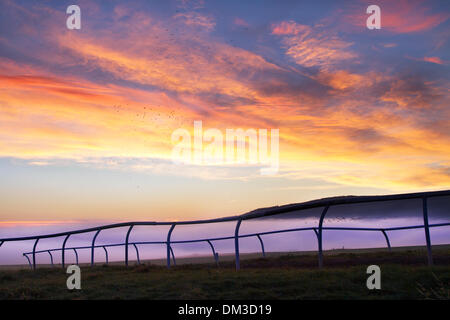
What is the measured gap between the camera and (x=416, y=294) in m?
8.12

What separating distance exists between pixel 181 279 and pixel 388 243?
29.2 feet

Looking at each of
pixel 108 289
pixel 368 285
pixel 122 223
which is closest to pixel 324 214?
pixel 368 285

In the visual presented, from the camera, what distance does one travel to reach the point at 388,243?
16.6 metres

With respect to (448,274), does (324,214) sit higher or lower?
higher

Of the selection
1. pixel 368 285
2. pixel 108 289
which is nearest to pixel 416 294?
pixel 368 285

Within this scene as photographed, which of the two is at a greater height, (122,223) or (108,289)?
(122,223)

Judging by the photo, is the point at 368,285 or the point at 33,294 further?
the point at 33,294
